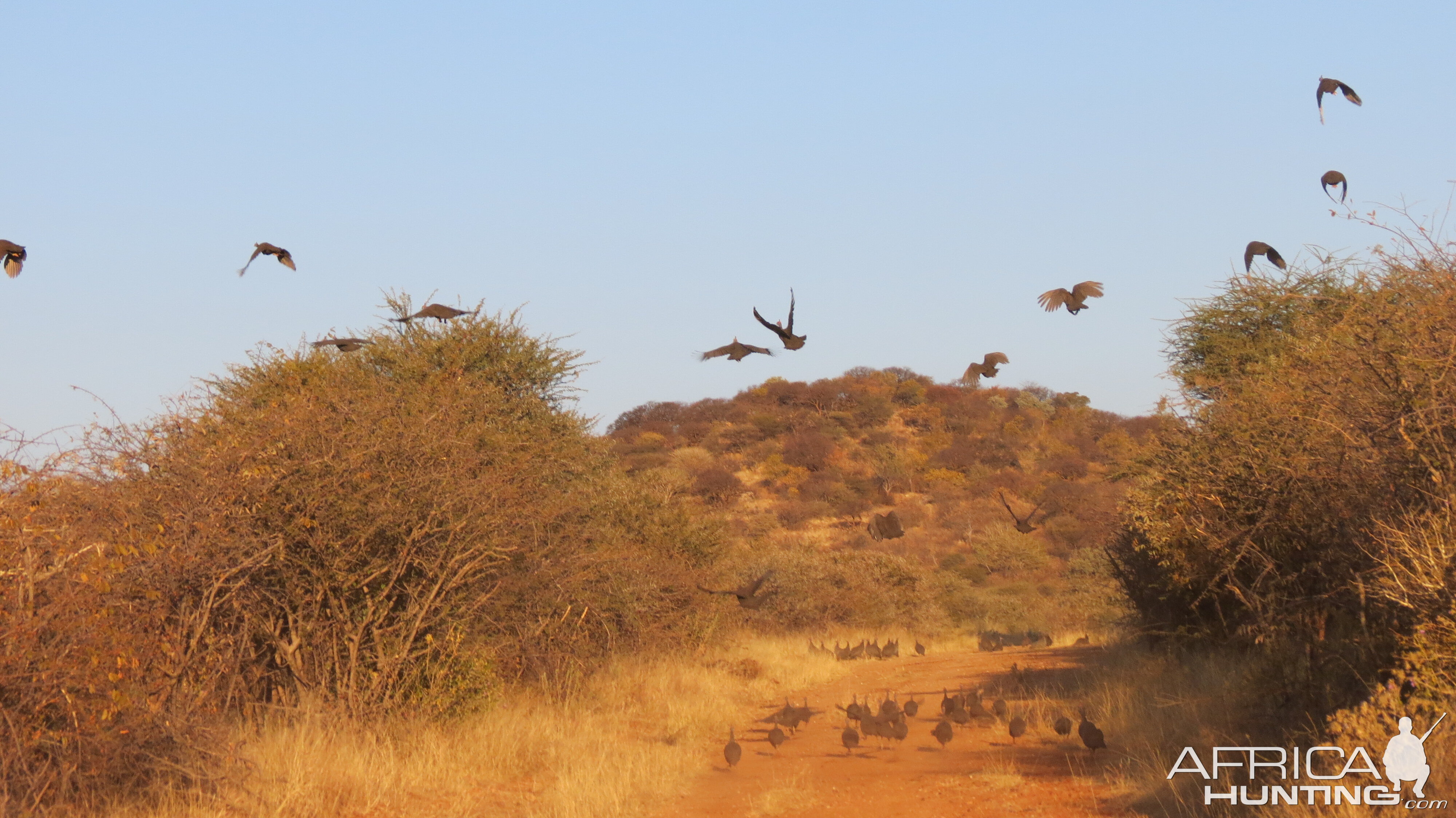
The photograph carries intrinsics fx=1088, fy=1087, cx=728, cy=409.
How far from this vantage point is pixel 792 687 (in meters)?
15.5

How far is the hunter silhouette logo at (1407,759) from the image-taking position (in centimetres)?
517

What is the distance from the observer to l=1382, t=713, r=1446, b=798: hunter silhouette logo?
5.17 metres

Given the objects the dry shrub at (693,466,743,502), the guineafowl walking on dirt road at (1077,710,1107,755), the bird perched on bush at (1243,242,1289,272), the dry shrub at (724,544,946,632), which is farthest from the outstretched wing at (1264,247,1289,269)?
the dry shrub at (693,466,743,502)

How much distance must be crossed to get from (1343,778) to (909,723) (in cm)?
613

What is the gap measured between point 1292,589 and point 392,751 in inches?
266

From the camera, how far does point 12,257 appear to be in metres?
8.85

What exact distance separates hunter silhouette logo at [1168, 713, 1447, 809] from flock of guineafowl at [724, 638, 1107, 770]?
218cm

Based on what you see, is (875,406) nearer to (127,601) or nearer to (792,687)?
(792,687)

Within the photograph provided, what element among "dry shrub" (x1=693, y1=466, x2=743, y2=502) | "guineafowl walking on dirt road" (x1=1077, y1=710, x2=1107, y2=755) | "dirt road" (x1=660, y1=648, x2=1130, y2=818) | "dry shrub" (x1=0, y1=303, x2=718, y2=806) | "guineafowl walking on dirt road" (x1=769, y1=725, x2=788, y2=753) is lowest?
"dirt road" (x1=660, y1=648, x2=1130, y2=818)

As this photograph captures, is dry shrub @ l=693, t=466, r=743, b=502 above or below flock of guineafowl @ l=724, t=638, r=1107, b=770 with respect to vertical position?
above

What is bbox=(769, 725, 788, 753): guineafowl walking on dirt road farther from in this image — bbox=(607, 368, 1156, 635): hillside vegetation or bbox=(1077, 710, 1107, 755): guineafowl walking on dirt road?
bbox=(607, 368, 1156, 635): hillside vegetation

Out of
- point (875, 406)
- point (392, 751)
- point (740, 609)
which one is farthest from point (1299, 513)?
point (875, 406)

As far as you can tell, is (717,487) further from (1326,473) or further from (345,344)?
(1326,473)

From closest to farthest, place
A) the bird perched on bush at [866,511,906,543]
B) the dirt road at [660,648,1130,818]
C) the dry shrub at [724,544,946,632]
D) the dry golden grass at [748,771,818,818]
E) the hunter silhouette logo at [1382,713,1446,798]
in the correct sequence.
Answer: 1. the hunter silhouette logo at [1382,713,1446,798]
2. the dirt road at [660,648,1130,818]
3. the dry golden grass at [748,771,818,818]
4. the bird perched on bush at [866,511,906,543]
5. the dry shrub at [724,544,946,632]
